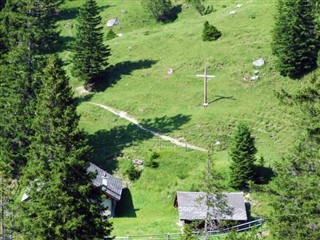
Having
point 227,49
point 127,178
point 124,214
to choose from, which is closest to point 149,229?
point 124,214

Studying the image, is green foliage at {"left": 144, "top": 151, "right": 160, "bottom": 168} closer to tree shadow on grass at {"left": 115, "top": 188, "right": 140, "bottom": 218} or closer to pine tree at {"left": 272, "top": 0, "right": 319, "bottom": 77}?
tree shadow on grass at {"left": 115, "top": 188, "right": 140, "bottom": 218}

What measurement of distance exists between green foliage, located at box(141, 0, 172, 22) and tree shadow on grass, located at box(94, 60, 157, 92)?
79.9 feet

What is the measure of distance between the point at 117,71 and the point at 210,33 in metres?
16.9

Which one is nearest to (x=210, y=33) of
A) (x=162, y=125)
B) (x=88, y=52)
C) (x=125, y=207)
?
(x=88, y=52)

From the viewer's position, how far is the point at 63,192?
124 feet

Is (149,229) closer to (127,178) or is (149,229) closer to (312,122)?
(127,178)

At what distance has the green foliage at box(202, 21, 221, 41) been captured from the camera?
94625mm

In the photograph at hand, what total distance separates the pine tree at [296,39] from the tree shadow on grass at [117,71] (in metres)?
23.1

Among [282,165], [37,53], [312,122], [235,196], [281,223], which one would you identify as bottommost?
[235,196]

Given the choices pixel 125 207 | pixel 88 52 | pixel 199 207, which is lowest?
pixel 125 207

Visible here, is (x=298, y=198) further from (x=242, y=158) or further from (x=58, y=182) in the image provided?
(x=242, y=158)

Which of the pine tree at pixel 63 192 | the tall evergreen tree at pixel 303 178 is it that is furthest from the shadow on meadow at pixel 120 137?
the tall evergreen tree at pixel 303 178

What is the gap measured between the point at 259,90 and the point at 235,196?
Result: 25.4 m

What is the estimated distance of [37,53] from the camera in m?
76.2
